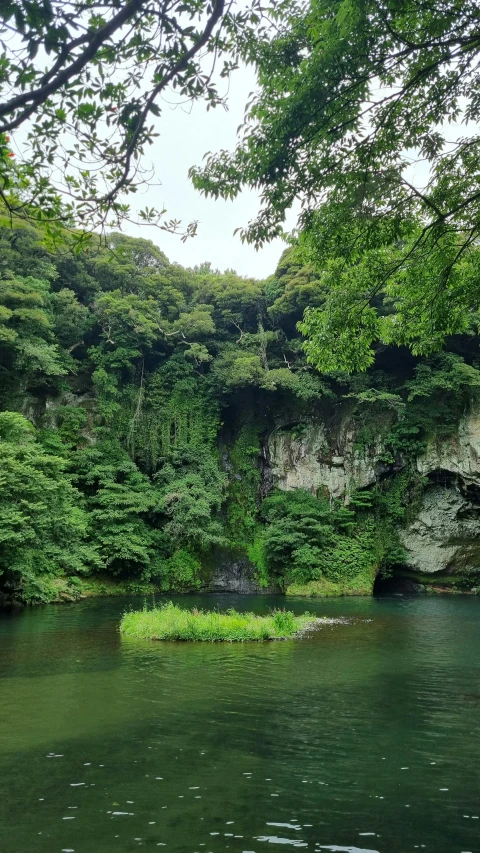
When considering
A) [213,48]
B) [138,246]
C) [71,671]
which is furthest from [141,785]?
[138,246]

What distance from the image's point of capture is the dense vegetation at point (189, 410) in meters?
25.8

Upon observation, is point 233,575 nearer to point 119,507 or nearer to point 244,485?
point 244,485

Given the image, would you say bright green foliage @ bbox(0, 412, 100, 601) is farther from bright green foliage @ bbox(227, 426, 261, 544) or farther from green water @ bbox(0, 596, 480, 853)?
bright green foliage @ bbox(227, 426, 261, 544)

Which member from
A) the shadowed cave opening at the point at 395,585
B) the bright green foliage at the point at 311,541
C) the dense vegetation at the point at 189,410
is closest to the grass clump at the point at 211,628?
the dense vegetation at the point at 189,410

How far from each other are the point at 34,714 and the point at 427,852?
540 centimetres

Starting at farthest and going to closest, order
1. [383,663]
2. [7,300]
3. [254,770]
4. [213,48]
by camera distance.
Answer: [7,300]
[383,663]
[254,770]
[213,48]

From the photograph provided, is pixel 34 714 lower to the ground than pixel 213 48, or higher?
lower

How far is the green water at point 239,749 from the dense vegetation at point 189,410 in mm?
12174

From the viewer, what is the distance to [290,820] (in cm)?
Result: 471

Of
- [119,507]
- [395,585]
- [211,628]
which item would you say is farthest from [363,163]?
[395,585]

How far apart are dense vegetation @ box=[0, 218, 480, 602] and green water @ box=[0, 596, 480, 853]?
1217 centimetres

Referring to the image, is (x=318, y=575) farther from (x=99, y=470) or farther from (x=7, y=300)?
(x=7, y=300)

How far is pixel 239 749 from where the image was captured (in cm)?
642

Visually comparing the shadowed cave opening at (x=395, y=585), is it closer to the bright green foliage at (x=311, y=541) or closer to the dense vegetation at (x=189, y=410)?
the dense vegetation at (x=189, y=410)
